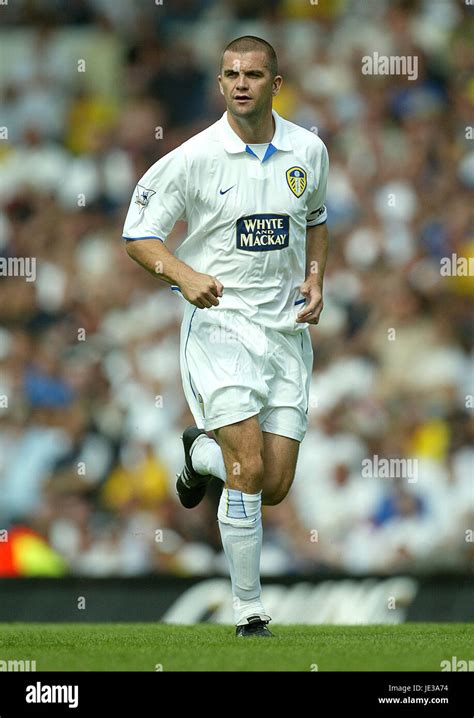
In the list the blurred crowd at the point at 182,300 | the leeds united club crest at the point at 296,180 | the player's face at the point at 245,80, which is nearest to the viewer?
the player's face at the point at 245,80

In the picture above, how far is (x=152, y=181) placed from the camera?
22.7ft

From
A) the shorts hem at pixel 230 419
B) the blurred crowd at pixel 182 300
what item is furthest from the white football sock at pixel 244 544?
the blurred crowd at pixel 182 300

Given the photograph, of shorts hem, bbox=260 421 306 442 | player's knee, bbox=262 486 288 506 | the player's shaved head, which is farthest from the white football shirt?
player's knee, bbox=262 486 288 506

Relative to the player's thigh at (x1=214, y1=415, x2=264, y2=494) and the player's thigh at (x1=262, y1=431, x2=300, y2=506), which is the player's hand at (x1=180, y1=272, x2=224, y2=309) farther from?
the player's thigh at (x1=262, y1=431, x2=300, y2=506)

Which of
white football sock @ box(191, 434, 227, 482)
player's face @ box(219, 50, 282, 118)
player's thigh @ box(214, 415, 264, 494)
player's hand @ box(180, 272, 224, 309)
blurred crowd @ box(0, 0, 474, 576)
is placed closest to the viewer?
player's hand @ box(180, 272, 224, 309)

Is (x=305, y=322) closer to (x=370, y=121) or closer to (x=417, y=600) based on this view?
(x=417, y=600)

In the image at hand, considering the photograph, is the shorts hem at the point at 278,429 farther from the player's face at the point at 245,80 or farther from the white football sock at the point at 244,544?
the player's face at the point at 245,80

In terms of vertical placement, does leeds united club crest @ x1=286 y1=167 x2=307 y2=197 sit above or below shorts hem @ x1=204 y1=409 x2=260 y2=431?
above

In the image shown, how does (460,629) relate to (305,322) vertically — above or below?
below

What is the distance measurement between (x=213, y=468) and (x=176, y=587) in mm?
4136

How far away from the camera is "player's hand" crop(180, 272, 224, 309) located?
6.48 metres

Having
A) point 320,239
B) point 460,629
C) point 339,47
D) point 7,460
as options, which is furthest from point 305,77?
point 460,629

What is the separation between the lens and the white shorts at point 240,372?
672cm

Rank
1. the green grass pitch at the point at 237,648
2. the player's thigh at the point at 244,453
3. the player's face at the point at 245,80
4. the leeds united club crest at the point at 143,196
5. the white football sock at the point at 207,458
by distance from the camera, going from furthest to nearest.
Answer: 1. the white football sock at the point at 207,458
2. the leeds united club crest at the point at 143,196
3. the player's face at the point at 245,80
4. the player's thigh at the point at 244,453
5. the green grass pitch at the point at 237,648
